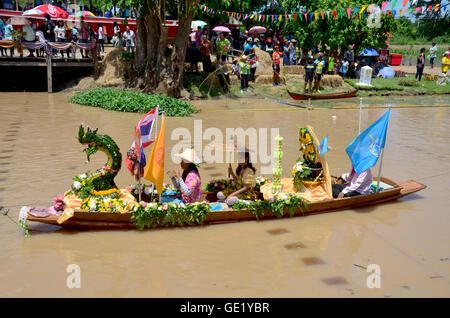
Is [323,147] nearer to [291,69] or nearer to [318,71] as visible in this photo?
[318,71]

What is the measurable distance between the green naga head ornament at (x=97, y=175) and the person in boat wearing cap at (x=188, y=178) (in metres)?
0.99

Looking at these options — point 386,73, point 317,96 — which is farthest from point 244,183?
point 386,73

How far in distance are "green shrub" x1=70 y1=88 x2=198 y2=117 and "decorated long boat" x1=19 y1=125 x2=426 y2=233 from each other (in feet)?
29.2

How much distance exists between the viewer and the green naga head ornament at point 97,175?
22.2ft

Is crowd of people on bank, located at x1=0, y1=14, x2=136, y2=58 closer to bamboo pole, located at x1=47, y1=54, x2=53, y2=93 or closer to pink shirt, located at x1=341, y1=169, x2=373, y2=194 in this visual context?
bamboo pole, located at x1=47, y1=54, x2=53, y2=93

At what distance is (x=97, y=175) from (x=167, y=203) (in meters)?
1.22

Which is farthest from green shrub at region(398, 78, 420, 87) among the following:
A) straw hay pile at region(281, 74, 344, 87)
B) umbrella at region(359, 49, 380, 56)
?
straw hay pile at region(281, 74, 344, 87)

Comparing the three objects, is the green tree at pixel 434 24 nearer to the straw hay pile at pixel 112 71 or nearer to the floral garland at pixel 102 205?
the straw hay pile at pixel 112 71

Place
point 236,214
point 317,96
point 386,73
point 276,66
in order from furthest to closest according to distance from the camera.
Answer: point 386,73
point 276,66
point 317,96
point 236,214

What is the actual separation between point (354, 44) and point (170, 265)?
78.3ft

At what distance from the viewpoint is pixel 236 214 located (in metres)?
6.98

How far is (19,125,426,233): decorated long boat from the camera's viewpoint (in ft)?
21.4
